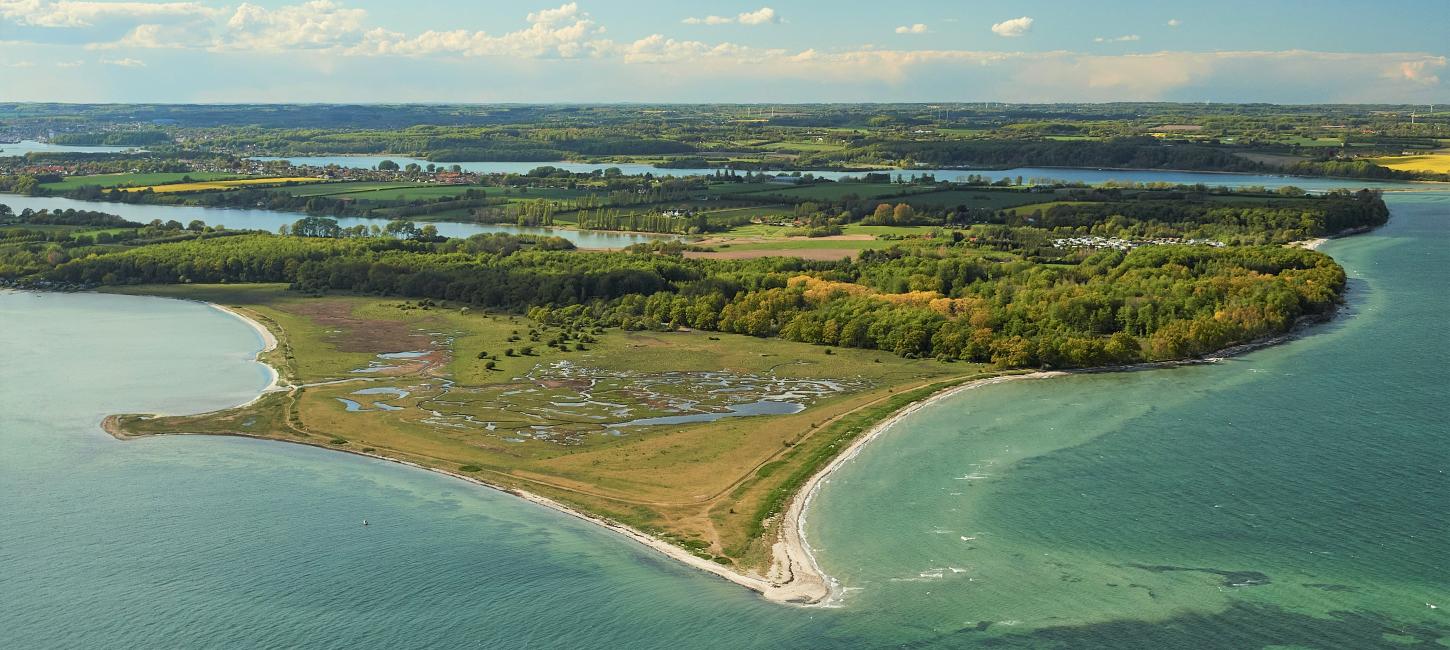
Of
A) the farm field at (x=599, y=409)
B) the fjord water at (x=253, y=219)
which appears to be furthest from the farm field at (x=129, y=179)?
the farm field at (x=599, y=409)

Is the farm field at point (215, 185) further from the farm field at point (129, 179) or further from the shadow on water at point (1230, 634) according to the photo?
the shadow on water at point (1230, 634)

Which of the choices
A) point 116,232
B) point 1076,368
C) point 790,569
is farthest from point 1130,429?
point 116,232

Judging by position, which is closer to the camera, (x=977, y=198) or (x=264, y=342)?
(x=264, y=342)

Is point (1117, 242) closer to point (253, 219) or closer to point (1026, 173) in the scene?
point (1026, 173)

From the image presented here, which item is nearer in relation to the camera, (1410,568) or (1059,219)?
(1410,568)

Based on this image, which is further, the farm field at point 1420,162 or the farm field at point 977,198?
the farm field at point 1420,162

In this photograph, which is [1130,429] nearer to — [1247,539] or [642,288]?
[1247,539]

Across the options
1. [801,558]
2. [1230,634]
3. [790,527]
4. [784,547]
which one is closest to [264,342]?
[790,527]
